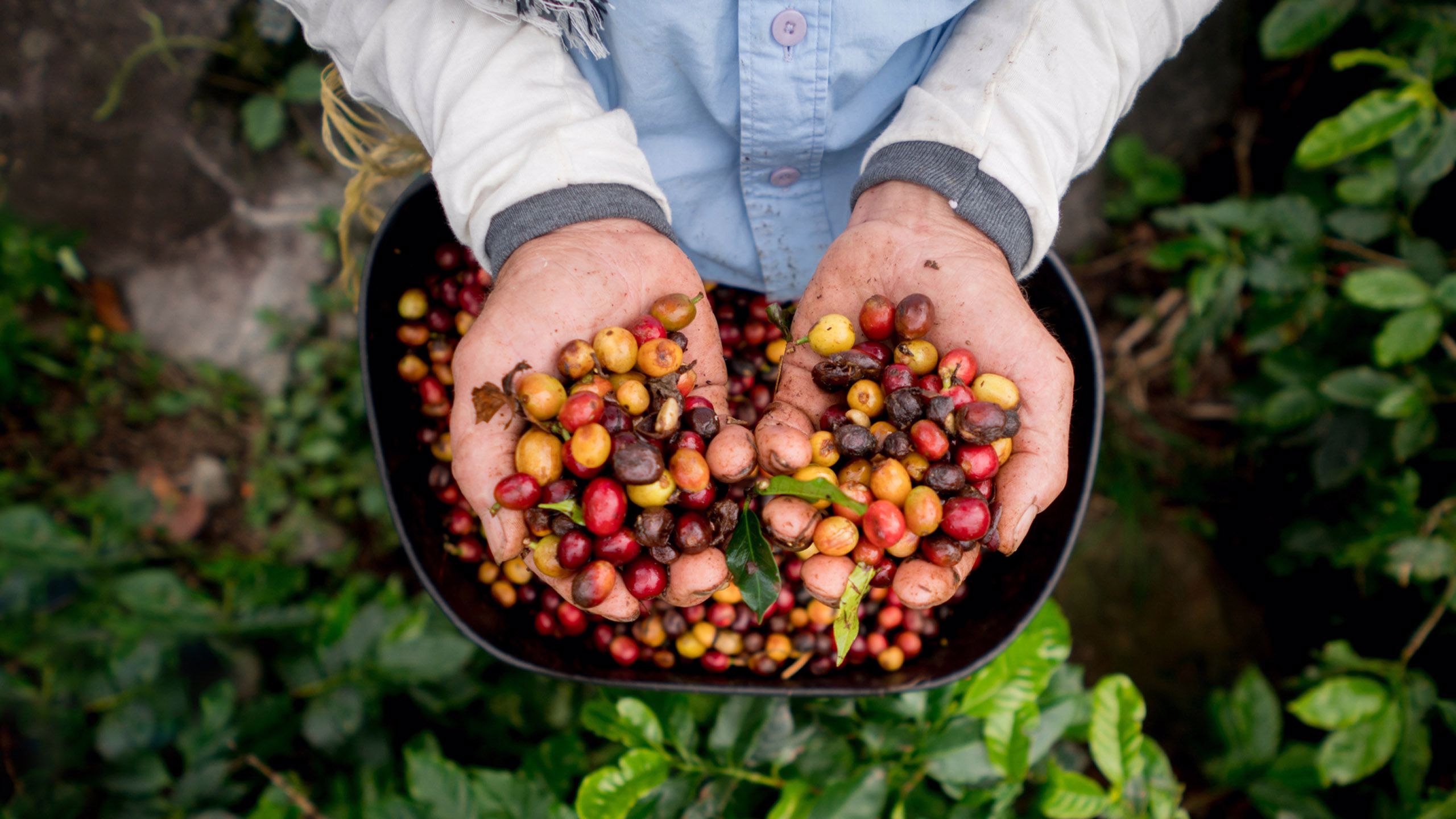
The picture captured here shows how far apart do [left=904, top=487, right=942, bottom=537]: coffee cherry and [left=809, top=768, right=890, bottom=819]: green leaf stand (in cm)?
61

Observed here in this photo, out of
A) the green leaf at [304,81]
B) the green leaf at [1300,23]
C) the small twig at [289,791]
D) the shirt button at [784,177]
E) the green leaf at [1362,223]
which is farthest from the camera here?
the green leaf at [304,81]

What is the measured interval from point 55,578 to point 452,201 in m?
2.27

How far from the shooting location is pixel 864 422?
203cm

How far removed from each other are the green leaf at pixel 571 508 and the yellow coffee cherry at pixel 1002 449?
3.24 ft

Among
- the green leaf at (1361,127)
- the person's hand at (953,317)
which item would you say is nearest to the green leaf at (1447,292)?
the green leaf at (1361,127)

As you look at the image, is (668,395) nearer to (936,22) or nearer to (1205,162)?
(936,22)

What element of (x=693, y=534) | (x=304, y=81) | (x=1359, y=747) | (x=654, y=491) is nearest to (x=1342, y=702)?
(x=1359, y=747)

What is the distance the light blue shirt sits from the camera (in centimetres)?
196

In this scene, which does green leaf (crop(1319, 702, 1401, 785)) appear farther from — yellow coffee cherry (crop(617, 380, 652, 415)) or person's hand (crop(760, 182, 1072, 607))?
yellow coffee cherry (crop(617, 380, 652, 415))

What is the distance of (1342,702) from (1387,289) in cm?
135

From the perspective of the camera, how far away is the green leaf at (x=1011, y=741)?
84.6 inches

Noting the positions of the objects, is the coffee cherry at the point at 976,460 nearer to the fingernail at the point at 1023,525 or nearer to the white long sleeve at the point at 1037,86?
the fingernail at the point at 1023,525

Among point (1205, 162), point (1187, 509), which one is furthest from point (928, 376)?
point (1205, 162)

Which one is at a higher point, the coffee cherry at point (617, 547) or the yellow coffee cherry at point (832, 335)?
the yellow coffee cherry at point (832, 335)
